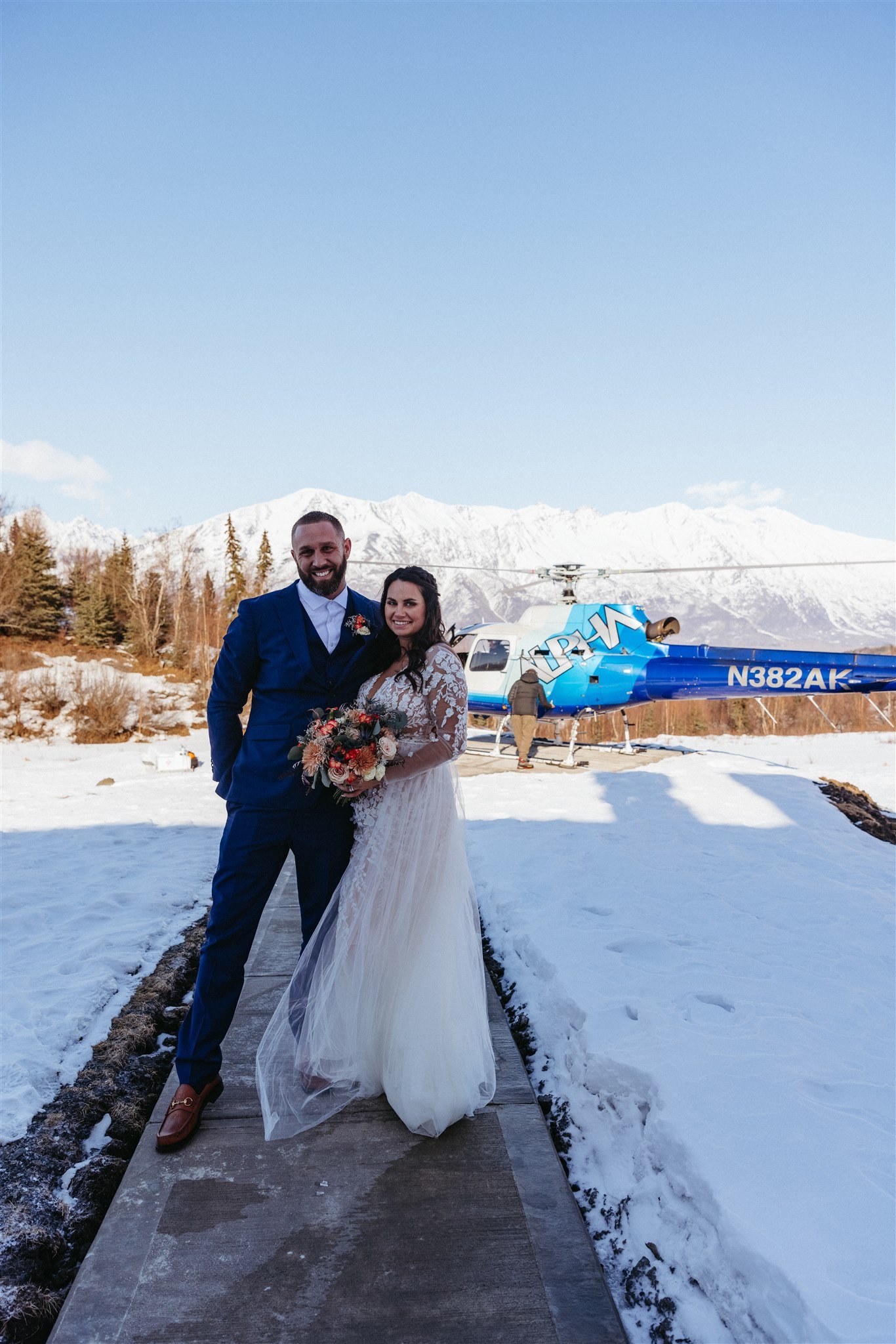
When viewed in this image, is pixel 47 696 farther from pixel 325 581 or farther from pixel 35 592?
pixel 325 581

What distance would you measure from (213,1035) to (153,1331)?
1.02 m

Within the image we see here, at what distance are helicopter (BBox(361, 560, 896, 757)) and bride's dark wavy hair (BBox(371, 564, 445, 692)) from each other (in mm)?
9052

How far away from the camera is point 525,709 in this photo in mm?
12531

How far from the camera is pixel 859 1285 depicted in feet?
6.28

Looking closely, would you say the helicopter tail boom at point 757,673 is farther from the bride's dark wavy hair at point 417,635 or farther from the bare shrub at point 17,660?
the bare shrub at point 17,660

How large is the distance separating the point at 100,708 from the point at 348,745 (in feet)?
61.4

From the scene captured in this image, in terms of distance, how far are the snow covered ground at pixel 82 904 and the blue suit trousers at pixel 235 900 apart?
A: 671 mm

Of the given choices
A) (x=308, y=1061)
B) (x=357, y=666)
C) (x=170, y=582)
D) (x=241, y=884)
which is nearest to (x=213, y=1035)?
(x=308, y=1061)

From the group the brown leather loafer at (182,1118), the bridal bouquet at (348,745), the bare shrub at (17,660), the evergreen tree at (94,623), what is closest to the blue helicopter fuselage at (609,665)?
the bridal bouquet at (348,745)

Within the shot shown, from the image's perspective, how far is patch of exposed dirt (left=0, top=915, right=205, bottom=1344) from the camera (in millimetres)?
2049

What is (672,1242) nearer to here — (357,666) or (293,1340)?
(293,1340)

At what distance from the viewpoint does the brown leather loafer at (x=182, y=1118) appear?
2650 mm

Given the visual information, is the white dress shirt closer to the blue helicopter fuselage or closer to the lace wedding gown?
the lace wedding gown

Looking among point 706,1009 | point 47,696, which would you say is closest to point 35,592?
Answer: point 47,696
